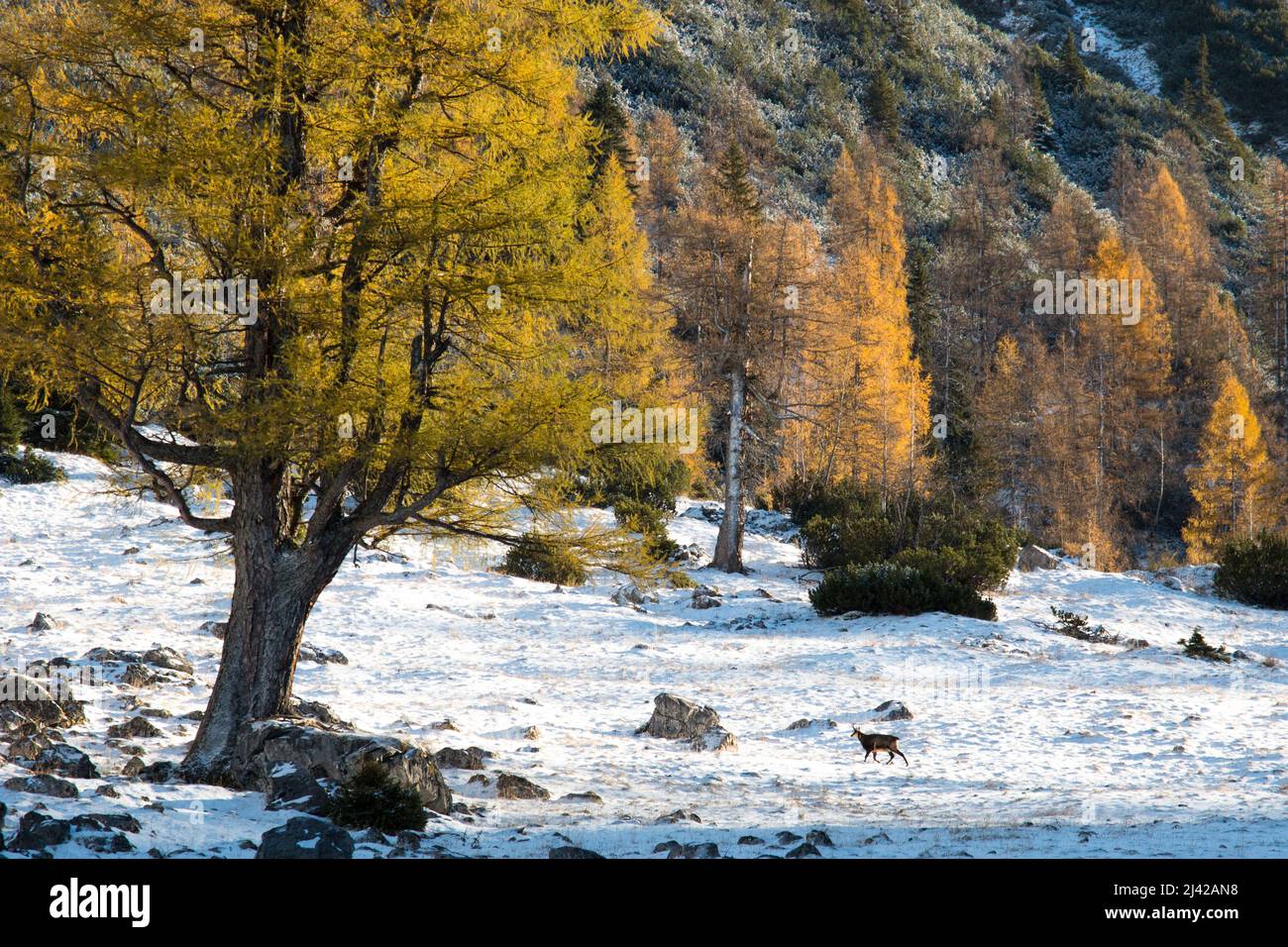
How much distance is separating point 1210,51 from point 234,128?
113762mm

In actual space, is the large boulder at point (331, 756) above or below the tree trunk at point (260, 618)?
below

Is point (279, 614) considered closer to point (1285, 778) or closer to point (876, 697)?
point (876, 697)

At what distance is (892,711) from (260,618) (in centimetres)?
599

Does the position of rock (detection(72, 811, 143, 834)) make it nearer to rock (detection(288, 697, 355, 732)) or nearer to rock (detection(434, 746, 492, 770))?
rock (detection(288, 697, 355, 732))

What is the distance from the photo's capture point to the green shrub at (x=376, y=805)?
5.34m

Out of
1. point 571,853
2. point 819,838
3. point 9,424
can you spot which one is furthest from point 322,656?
point 9,424

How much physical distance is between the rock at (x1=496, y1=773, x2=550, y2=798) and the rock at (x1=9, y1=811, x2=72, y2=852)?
292cm

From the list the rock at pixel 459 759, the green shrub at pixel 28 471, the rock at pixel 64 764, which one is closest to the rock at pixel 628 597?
the rock at pixel 459 759

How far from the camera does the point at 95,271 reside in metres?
6.43

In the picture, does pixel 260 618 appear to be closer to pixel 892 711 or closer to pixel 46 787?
pixel 46 787

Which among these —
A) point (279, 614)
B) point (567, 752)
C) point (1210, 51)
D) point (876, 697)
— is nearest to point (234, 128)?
point (279, 614)

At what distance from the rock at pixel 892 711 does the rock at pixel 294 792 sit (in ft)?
18.7

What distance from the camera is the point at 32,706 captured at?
739cm

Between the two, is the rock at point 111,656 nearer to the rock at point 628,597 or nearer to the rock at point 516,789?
the rock at point 516,789
